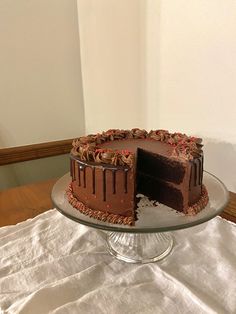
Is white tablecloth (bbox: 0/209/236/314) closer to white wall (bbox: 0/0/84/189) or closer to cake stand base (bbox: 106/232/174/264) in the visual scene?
cake stand base (bbox: 106/232/174/264)

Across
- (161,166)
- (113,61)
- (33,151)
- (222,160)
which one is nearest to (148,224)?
(161,166)

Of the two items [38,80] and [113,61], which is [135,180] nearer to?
[113,61]

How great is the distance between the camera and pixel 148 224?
0.71 m

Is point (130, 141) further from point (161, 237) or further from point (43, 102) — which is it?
point (43, 102)

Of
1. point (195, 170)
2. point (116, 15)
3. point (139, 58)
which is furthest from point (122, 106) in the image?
point (195, 170)

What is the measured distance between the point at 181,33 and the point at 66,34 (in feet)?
1.99

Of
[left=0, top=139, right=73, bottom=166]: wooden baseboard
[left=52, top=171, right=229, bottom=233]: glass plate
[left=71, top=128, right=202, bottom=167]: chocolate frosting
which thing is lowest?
[left=0, top=139, right=73, bottom=166]: wooden baseboard

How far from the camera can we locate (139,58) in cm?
119

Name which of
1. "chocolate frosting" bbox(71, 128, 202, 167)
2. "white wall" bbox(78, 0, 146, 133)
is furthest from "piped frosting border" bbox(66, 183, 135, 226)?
"white wall" bbox(78, 0, 146, 133)

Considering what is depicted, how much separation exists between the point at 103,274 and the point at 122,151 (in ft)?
0.84

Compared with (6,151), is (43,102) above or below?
above

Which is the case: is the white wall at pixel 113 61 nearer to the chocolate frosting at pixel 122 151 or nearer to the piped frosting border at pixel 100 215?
→ the chocolate frosting at pixel 122 151

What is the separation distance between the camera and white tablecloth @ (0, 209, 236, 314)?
620mm

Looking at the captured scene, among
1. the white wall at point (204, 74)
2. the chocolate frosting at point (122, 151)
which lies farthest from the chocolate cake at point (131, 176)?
the white wall at point (204, 74)
